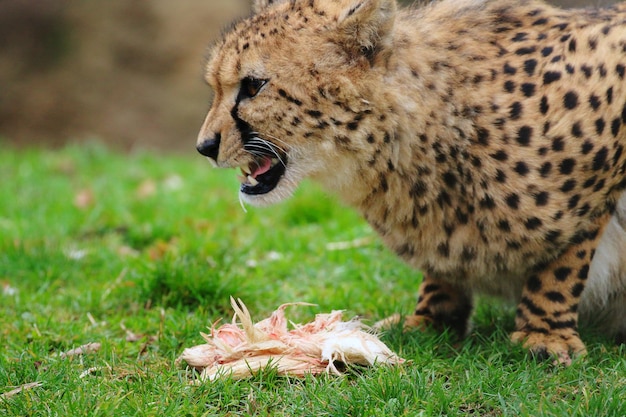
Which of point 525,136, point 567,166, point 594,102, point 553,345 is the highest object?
point 594,102

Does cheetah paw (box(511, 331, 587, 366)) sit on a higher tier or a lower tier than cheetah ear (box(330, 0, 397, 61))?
lower

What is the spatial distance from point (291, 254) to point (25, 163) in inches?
136

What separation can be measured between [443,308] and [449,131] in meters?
0.90

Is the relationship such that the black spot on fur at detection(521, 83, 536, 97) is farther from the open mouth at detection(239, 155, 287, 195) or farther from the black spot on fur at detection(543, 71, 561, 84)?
the open mouth at detection(239, 155, 287, 195)

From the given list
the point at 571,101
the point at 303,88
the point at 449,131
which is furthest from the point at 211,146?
the point at 571,101

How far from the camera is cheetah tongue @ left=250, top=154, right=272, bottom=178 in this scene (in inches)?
136

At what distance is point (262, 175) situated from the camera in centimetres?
349

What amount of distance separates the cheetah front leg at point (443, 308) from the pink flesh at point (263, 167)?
913 millimetres

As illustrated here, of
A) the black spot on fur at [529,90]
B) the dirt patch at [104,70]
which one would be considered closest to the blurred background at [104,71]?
the dirt patch at [104,70]

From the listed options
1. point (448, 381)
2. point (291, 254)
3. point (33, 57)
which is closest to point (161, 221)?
point (291, 254)

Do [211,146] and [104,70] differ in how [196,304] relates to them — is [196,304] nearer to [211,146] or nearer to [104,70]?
[211,146]

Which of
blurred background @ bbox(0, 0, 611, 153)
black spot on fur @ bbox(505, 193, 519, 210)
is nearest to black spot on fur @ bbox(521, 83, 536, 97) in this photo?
black spot on fur @ bbox(505, 193, 519, 210)

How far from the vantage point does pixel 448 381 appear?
121 inches

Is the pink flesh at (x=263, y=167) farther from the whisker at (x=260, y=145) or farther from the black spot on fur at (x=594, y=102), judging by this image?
the black spot on fur at (x=594, y=102)
